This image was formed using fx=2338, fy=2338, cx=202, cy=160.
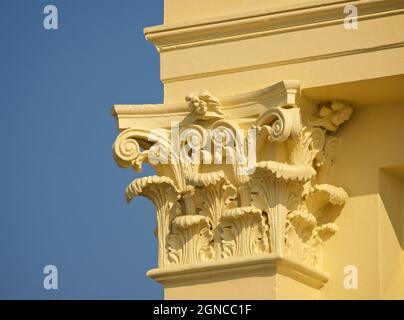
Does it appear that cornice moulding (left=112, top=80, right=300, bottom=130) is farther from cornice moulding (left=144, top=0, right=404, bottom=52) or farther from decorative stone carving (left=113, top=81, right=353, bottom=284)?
cornice moulding (left=144, top=0, right=404, bottom=52)

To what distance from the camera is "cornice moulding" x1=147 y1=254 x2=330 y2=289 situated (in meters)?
24.9

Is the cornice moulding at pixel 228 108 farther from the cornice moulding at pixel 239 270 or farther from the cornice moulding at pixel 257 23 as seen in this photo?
the cornice moulding at pixel 239 270

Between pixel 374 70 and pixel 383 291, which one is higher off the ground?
pixel 374 70

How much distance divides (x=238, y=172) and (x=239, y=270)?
1.10 m

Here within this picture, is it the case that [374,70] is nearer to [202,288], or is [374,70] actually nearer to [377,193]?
[377,193]

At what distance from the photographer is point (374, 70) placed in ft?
82.3

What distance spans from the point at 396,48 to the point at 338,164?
1716 millimetres

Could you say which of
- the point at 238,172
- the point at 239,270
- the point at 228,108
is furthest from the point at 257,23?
the point at 239,270

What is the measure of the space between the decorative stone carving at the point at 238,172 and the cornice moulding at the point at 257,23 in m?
0.76

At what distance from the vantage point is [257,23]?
25.8 meters

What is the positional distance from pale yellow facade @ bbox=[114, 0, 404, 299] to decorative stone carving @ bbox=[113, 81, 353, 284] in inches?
0.7

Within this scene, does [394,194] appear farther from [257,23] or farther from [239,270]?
[257,23]

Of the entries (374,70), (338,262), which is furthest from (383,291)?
(374,70)

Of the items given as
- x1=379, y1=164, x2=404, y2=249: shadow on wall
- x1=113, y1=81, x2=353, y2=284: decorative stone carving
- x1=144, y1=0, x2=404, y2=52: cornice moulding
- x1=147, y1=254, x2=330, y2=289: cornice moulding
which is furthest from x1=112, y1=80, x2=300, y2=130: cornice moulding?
x1=147, y1=254, x2=330, y2=289: cornice moulding
